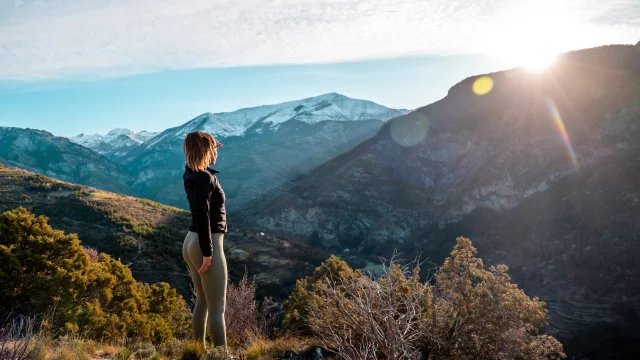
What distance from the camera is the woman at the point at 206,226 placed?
385 cm

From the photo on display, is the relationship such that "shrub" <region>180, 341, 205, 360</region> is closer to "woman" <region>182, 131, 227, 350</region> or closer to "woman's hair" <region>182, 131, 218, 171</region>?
"woman" <region>182, 131, 227, 350</region>

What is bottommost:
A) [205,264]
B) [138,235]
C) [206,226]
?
[138,235]

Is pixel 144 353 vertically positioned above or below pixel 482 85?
below

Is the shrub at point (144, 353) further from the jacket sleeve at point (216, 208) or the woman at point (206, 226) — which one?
the jacket sleeve at point (216, 208)

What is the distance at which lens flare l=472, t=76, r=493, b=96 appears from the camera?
13790 cm

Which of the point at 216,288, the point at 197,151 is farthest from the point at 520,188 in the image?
the point at 197,151

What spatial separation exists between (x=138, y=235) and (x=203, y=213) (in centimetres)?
4722

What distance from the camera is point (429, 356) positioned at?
15.2 ft

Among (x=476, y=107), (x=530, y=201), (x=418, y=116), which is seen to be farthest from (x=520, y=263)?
(x=418, y=116)

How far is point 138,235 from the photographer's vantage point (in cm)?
4484

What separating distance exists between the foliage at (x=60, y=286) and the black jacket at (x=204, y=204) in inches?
185

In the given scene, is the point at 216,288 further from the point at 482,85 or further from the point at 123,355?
the point at 482,85

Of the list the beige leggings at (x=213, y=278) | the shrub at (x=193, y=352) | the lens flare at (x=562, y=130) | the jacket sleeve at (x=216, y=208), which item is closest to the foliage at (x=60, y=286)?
the shrub at (x=193, y=352)

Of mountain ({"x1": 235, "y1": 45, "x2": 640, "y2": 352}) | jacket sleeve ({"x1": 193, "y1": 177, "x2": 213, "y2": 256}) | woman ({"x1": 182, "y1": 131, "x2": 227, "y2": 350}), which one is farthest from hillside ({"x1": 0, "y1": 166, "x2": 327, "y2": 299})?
jacket sleeve ({"x1": 193, "y1": 177, "x2": 213, "y2": 256})
